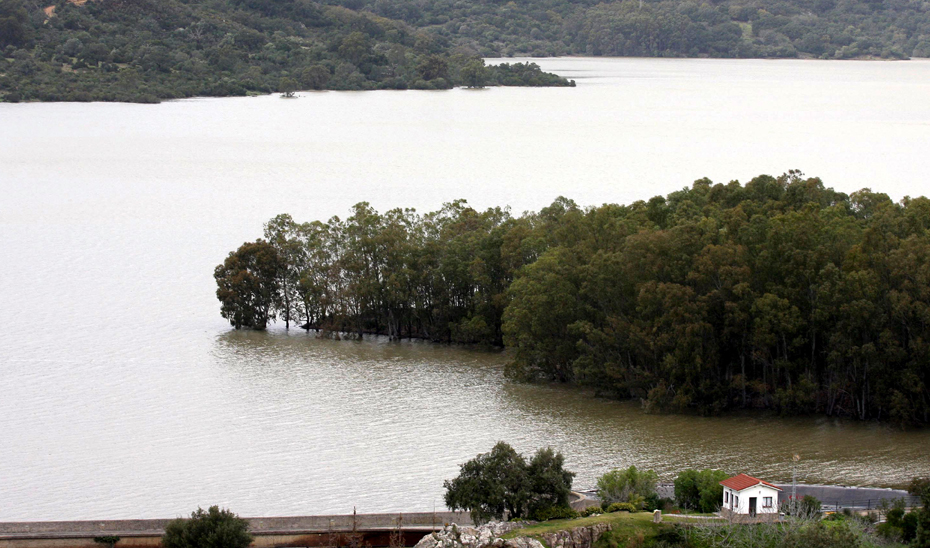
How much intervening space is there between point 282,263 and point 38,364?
10.9 meters

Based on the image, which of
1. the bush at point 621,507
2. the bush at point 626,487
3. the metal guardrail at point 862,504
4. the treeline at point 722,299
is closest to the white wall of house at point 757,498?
the metal guardrail at point 862,504

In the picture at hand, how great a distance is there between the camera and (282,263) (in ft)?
174

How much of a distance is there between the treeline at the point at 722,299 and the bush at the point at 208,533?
713 inches

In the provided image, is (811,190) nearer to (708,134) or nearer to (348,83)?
(708,134)

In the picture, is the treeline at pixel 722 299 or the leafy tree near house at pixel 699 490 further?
the treeline at pixel 722 299

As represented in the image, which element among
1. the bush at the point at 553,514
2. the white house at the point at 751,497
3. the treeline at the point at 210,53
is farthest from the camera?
the treeline at the point at 210,53

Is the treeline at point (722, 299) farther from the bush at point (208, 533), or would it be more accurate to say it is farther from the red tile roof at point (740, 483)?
the bush at point (208, 533)

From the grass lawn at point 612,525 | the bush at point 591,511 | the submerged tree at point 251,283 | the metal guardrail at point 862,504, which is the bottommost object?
the metal guardrail at point 862,504

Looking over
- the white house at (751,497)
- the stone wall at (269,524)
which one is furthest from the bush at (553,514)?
the white house at (751,497)

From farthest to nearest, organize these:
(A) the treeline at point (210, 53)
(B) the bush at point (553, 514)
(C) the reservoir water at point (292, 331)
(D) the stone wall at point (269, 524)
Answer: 1. (A) the treeline at point (210, 53)
2. (C) the reservoir water at point (292, 331)
3. (D) the stone wall at point (269, 524)
4. (B) the bush at point (553, 514)

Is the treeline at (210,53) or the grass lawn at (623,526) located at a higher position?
the treeline at (210,53)

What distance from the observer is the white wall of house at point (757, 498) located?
26.7m

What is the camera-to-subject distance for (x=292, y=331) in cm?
5353

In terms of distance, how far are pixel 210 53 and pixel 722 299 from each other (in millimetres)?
123493
